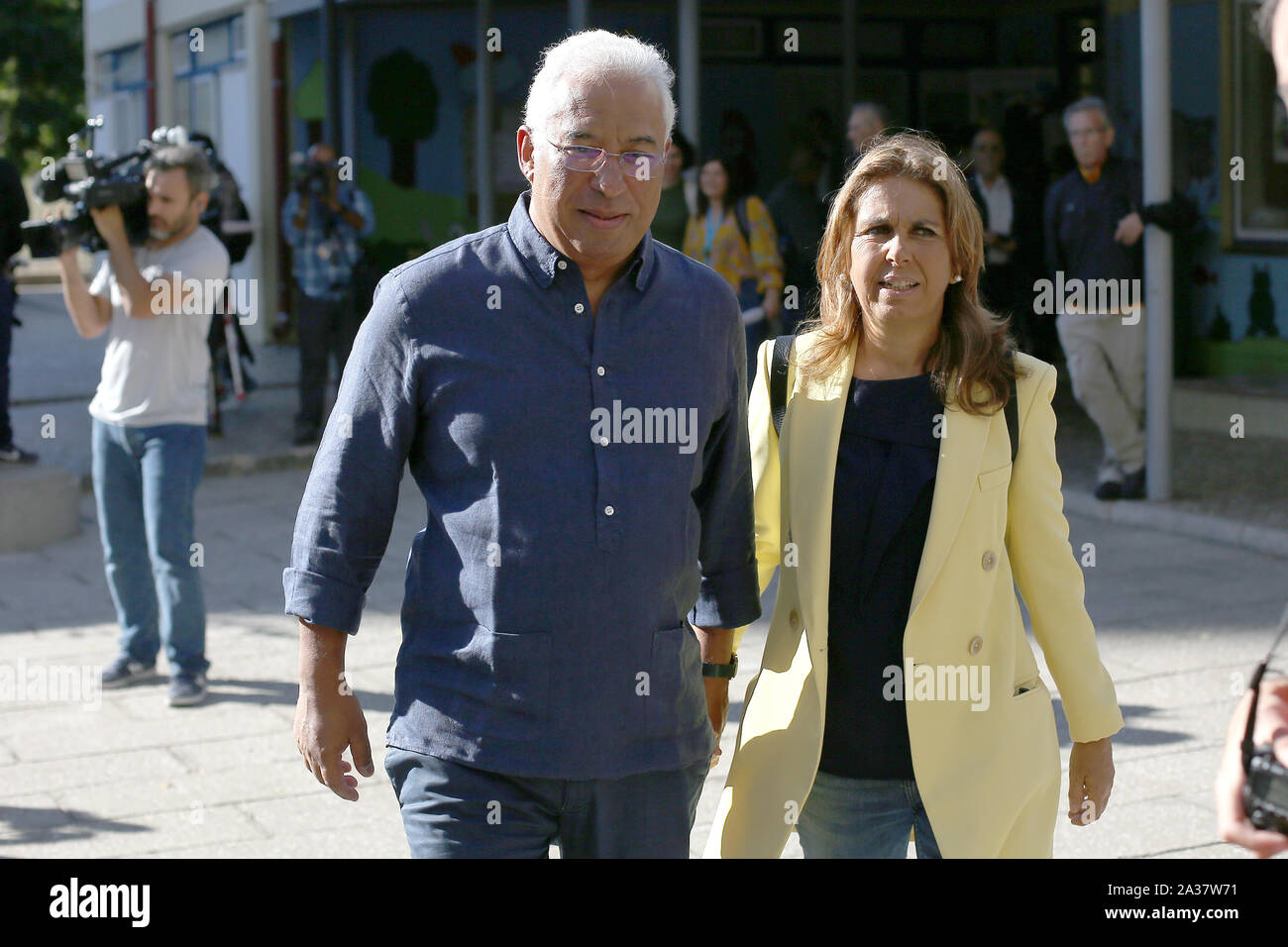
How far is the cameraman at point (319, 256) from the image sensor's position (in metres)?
12.0

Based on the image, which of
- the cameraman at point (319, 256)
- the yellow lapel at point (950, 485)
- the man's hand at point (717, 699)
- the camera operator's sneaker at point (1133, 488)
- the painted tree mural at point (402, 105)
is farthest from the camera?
the painted tree mural at point (402, 105)

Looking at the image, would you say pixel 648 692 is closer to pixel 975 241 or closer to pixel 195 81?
pixel 975 241

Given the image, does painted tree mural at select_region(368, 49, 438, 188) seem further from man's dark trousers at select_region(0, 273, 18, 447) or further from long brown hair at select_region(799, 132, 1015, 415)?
long brown hair at select_region(799, 132, 1015, 415)

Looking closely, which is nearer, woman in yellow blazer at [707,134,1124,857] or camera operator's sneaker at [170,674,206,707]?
woman in yellow blazer at [707,134,1124,857]

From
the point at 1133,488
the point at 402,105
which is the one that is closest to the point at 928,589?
the point at 1133,488

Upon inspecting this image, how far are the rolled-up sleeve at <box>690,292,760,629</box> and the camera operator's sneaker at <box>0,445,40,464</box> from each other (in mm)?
8260

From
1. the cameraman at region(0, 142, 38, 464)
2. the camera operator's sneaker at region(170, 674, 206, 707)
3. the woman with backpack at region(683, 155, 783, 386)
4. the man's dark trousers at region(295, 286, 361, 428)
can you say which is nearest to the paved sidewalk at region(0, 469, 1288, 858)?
the camera operator's sneaker at region(170, 674, 206, 707)

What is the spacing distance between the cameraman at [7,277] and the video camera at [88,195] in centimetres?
361

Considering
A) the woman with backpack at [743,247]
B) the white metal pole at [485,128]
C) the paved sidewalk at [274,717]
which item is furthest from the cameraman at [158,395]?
the white metal pole at [485,128]

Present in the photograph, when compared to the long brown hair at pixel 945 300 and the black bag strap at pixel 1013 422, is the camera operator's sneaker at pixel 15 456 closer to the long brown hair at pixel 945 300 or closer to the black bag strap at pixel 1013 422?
the long brown hair at pixel 945 300

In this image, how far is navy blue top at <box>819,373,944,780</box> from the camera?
120 inches

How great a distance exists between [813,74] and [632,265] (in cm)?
1440

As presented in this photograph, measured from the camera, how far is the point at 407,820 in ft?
9.18
